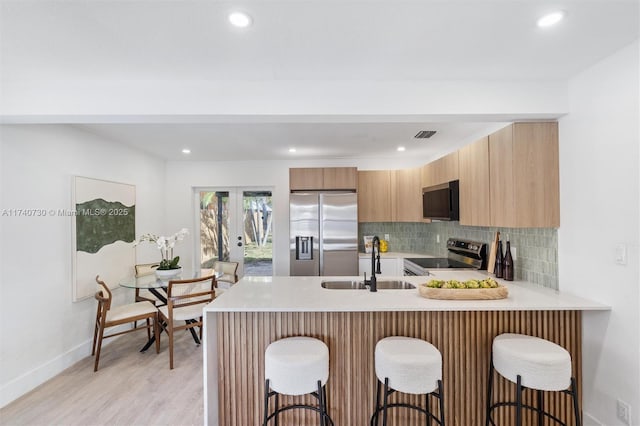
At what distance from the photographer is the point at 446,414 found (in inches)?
74.9

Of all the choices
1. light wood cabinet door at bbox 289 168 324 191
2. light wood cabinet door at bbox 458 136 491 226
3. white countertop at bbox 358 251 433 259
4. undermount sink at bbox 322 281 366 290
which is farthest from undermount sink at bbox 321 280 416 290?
light wood cabinet door at bbox 289 168 324 191

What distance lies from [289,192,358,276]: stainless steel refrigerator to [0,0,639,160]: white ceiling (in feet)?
7.31

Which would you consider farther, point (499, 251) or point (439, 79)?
point (499, 251)

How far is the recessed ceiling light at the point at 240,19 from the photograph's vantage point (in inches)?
52.8

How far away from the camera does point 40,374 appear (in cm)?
254

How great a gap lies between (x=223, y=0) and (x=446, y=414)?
2.65 m

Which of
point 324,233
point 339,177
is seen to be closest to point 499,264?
point 324,233

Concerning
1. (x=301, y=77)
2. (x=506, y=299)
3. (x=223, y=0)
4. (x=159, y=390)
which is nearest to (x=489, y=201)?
(x=506, y=299)

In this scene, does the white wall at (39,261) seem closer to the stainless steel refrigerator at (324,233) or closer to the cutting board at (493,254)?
the stainless steel refrigerator at (324,233)

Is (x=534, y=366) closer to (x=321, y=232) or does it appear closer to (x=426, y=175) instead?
(x=426, y=175)

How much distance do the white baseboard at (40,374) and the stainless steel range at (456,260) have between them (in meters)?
3.71

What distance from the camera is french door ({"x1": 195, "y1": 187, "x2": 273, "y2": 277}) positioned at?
491 centimetres

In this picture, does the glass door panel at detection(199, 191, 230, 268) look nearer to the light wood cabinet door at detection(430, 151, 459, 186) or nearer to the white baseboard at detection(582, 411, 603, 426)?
the light wood cabinet door at detection(430, 151, 459, 186)

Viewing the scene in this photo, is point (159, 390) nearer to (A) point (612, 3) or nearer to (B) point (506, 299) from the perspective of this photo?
(B) point (506, 299)
